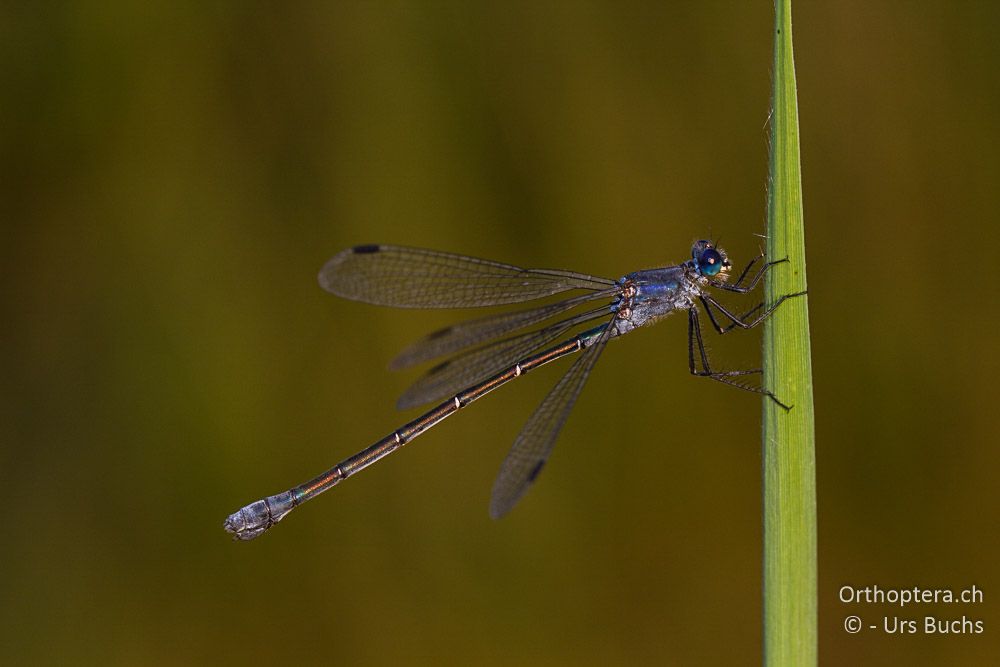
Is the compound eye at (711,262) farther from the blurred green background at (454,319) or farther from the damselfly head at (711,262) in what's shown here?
the blurred green background at (454,319)

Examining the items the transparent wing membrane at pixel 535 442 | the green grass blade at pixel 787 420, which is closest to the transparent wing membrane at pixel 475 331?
the transparent wing membrane at pixel 535 442

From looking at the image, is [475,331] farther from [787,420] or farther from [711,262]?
[787,420]

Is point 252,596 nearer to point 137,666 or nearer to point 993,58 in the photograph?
point 137,666

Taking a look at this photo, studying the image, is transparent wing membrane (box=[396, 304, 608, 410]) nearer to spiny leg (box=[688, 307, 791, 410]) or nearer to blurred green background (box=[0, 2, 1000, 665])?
spiny leg (box=[688, 307, 791, 410])

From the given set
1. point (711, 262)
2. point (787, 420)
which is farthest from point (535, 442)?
point (787, 420)

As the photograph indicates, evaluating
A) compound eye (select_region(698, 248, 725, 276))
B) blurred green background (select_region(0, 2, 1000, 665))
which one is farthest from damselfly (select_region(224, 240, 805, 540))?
blurred green background (select_region(0, 2, 1000, 665))

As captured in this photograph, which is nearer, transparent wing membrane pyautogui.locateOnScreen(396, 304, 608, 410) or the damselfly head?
the damselfly head

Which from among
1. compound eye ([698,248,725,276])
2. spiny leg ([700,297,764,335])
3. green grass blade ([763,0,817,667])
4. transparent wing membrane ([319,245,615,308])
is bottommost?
green grass blade ([763,0,817,667])
